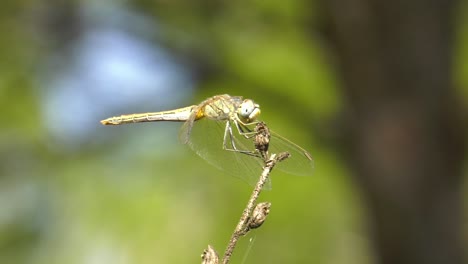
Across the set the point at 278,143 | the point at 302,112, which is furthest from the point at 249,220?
the point at 302,112

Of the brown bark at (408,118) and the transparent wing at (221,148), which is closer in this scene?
the transparent wing at (221,148)

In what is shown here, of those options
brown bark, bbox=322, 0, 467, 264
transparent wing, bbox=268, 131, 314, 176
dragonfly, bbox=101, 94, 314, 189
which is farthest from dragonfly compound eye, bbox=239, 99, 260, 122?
brown bark, bbox=322, 0, 467, 264

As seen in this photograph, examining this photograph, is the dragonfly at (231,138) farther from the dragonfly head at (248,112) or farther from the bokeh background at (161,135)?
the bokeh background at (161,135)

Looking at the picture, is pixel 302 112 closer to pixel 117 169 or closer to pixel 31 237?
pixel 117 169

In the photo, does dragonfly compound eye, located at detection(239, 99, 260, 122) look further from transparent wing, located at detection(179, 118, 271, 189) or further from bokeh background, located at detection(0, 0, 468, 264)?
bokeh background, located at detection(0, 0, 468, 264)

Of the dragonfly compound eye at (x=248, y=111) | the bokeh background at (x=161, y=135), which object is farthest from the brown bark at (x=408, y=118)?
the dragonfly compound eye at (x=248, y=111)

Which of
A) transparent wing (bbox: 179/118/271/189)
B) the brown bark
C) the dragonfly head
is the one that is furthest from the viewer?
the brown bark

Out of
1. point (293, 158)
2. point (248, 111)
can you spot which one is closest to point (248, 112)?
point (248, 111)
